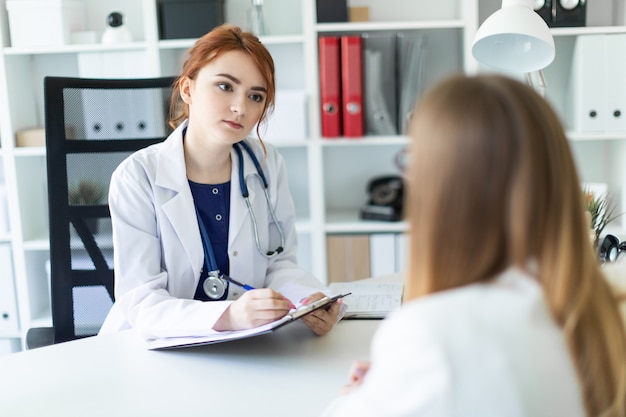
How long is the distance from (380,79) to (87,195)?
1.27m

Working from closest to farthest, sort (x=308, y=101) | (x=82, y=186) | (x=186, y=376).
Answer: (x=186, y=376) < (x=82, y=186) < (x=308, y=101)

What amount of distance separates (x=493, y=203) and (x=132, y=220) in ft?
3.39

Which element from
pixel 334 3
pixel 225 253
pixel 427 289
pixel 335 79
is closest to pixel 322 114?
pixel 335 79

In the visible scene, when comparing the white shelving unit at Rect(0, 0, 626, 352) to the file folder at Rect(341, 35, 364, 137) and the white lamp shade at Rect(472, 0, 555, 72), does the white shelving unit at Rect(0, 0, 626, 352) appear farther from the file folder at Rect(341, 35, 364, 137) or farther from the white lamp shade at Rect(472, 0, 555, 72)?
the white lamp shade at Rect(472, 0, 555, 72)

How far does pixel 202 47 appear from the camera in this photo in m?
1.69

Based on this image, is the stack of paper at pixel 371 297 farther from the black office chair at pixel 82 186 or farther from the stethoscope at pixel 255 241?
the black office chair at pixel 82 186

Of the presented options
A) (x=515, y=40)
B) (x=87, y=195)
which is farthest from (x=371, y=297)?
(x=87, y=195)

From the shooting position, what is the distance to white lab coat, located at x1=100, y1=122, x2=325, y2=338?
142 centimetres

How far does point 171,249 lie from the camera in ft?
5.27

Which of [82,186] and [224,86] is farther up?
[224,86]

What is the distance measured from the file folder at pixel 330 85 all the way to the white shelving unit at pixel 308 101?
0.03 metres

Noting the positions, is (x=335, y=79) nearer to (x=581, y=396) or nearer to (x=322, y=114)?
(x=322, y=114)

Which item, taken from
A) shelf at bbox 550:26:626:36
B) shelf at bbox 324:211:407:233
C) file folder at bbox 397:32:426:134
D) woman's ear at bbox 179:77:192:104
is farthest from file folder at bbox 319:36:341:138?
woman's ear at bbox 179:77:192:104

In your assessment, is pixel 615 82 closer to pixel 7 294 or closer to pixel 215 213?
pixel 215 213
